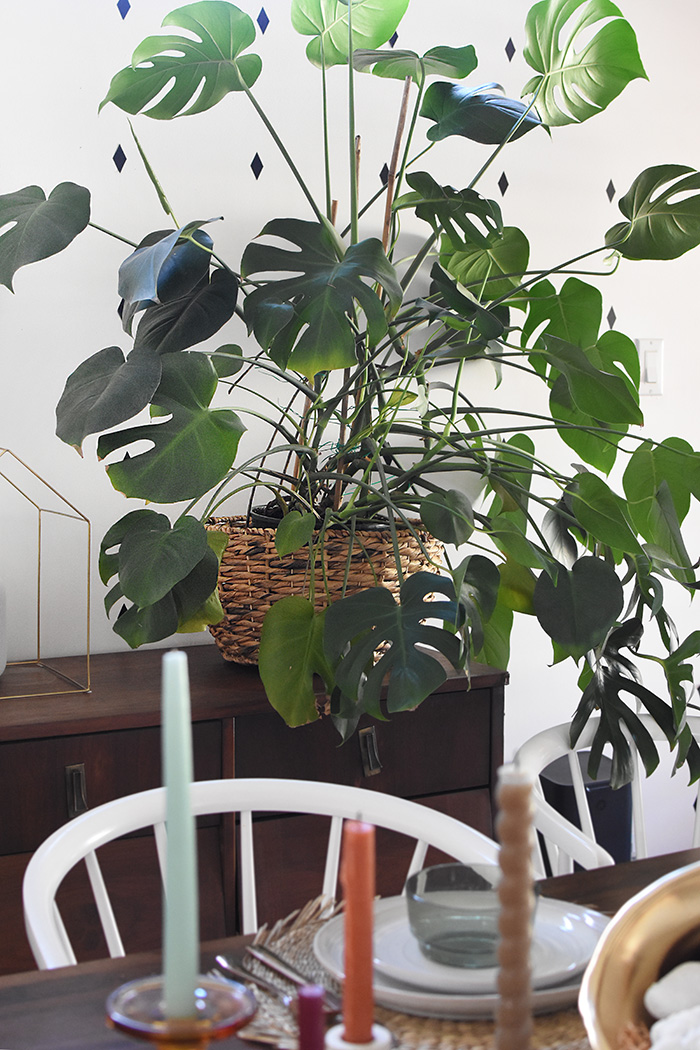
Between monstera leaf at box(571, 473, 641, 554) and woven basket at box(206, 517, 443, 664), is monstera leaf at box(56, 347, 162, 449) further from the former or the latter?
monstera leaf at box(571, 473, 641, 554)

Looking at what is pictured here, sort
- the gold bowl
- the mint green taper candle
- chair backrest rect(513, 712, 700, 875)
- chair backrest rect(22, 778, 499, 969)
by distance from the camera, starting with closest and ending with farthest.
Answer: the mint green taper candle → the gold bowl → chair backrest rect(22, 778, 499, 969) → chair backrest rect(513, 712, 700, 875)

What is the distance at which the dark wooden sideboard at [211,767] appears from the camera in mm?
1317

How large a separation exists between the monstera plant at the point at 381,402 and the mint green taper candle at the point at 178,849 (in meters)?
0.84

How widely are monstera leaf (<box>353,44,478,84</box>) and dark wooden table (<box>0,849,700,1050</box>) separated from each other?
1.18 m

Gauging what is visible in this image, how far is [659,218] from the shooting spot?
1468mm

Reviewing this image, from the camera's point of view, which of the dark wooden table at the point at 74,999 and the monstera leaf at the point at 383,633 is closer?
the dark wooden table at the point at 74,999

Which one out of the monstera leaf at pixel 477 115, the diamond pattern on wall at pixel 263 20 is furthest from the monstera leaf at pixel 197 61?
the diamond pattern on wall at pixel 263 20

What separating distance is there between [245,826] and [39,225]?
84cm

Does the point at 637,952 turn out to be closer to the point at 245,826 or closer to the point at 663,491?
the point at 245,826

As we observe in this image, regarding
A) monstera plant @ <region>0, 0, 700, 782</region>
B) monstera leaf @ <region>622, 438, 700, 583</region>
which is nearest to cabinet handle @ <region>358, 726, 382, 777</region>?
monstera plant @ <region>0, 0, 700, 782</region>

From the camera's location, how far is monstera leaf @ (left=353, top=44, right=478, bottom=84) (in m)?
1.42

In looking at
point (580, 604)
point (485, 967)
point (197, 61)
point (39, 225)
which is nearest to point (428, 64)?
point (197, 61)

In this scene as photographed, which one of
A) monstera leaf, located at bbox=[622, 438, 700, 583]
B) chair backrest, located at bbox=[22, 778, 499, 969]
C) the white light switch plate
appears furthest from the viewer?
the white light switch plate

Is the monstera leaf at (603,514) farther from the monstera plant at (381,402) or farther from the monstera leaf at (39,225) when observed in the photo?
the monstera leaf at (39,225)
